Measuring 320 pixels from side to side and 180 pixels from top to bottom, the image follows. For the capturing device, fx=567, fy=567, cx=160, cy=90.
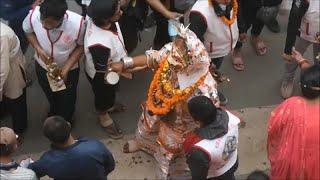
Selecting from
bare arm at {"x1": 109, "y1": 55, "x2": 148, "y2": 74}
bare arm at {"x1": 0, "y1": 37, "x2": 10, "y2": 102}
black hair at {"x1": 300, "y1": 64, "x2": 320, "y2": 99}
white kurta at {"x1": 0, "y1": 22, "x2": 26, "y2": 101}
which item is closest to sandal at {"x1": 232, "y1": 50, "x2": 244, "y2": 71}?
bare arm at {"x1": 109, "y1": 55, "x2": 148, "y2": 74}

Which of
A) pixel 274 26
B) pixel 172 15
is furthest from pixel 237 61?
pixel 172 15

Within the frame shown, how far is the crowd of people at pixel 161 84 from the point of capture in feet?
12.7

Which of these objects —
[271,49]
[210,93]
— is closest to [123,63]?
[210,93]

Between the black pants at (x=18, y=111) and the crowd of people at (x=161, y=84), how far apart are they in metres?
0.01

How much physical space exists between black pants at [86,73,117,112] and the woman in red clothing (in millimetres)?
1701

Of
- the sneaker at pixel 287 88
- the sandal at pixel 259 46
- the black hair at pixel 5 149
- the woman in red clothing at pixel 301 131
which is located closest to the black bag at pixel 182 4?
→ the sandal at pixel 259 46

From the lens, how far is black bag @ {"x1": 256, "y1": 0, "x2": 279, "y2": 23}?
20.0 ft

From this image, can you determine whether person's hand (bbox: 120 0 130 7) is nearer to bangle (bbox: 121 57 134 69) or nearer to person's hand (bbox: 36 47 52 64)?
bangle (bbox: 121 57 134 69)

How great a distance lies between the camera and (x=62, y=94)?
5.14 m

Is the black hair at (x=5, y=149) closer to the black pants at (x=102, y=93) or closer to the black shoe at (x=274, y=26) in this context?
the black pants at (x=102, y=93)

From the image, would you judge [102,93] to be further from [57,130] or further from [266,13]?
[266,13]

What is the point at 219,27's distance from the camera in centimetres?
497

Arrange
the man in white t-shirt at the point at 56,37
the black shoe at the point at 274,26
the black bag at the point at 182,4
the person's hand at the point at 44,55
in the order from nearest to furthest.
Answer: the man in white t-shirt at the point at 56,37 → the person's hand at the point at 44,55 → the black bag at the point at 182,4 → the black shoe at the point at 274,26

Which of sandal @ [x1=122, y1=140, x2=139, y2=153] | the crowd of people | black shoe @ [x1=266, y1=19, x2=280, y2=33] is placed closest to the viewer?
the crowd of people
